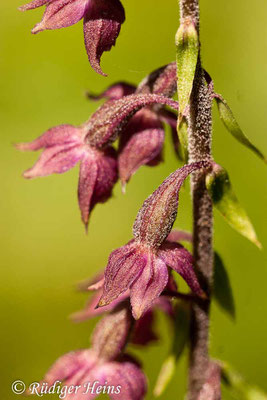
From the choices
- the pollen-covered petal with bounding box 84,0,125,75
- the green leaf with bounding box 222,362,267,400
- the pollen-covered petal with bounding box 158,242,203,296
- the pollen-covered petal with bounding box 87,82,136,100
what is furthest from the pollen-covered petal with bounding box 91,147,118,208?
the green leaf with bounding box 222,362,267,400

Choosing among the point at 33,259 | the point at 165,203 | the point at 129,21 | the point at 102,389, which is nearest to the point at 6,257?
the point at 33,259

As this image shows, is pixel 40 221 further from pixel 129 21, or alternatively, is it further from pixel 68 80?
pixel 129 21

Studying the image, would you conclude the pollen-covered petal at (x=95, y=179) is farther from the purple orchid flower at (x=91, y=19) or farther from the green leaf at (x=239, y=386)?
the green leaf at (x=239, y=386)

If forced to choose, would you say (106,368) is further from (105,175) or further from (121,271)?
(105,175)

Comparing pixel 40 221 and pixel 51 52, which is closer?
pixel 40 221

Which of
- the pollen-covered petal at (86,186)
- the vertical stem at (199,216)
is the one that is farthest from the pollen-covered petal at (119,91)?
the vertical stem at (199,216)

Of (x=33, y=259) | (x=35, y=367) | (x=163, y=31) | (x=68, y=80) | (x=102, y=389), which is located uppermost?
(x=163, y=31)
